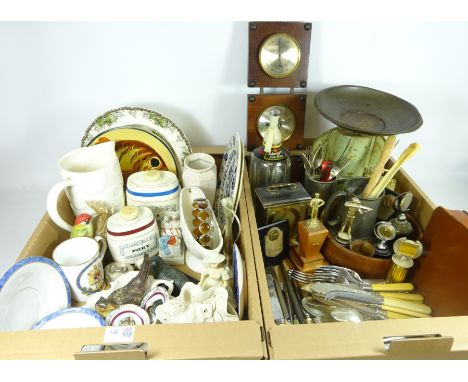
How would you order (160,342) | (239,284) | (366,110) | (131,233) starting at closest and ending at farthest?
(160,342) → (239,284) → (131,233) → (366,110)

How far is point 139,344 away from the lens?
41cm

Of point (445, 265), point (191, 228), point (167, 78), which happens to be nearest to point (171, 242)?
point (191, 228)

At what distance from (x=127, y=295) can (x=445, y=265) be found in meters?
0.52

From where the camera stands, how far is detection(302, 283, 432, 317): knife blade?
0.56 m

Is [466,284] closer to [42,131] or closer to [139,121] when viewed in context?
[139,121]

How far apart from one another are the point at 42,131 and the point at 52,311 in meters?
0.45

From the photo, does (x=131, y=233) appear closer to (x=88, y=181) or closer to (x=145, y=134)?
(x=88, y=181)

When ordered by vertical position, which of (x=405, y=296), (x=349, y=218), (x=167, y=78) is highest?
(x=167, y=78)

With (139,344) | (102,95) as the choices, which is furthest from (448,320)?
(102,95)

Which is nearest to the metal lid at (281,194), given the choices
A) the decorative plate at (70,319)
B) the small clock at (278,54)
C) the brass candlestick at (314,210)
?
the brass candlestick at (314,210)

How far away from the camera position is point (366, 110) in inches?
28.3

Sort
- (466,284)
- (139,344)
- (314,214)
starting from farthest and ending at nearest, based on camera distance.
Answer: (314,214), (466,284), (139,344)

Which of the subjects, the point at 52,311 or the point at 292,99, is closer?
the point at 52,311
